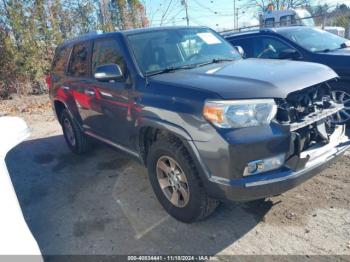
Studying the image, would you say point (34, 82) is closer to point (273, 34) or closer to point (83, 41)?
point (83, 41)

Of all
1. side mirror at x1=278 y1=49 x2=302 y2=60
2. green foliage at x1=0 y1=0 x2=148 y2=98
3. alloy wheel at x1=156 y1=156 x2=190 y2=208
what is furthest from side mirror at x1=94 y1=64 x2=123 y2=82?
green foliage at x1=0 y1=0 x2=148 y2=98

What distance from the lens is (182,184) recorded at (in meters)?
3.12

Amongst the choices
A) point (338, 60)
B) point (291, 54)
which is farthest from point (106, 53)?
point (338, 60)

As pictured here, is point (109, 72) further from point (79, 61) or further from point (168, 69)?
point (79, 61)

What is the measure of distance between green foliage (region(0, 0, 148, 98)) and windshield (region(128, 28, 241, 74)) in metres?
8.74

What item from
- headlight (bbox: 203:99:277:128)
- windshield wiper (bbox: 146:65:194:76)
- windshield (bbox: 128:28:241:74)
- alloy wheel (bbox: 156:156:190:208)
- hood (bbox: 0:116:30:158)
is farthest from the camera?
windshield (bbox: 128:28:241:74)

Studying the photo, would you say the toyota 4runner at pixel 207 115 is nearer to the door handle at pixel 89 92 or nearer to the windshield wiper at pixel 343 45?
the door handle at pixel 89 92

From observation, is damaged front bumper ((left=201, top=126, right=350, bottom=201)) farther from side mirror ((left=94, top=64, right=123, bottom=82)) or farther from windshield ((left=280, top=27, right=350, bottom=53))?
windshield ((left=280, top=27, right=350, bottom=53))

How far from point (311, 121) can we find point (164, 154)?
136 cm

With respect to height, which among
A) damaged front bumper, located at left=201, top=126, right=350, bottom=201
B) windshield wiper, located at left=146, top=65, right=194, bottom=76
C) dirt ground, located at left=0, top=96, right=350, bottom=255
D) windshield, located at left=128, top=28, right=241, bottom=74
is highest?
windshield, located at left=128, top=28, right=241, bottom=74

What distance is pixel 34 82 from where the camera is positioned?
11.7 m

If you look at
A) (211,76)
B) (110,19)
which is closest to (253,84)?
(211,76)

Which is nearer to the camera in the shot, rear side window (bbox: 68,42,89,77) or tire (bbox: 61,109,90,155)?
rear side window (bbox: 68,42,89,77)

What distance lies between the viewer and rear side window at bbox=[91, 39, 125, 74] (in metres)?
3.74
